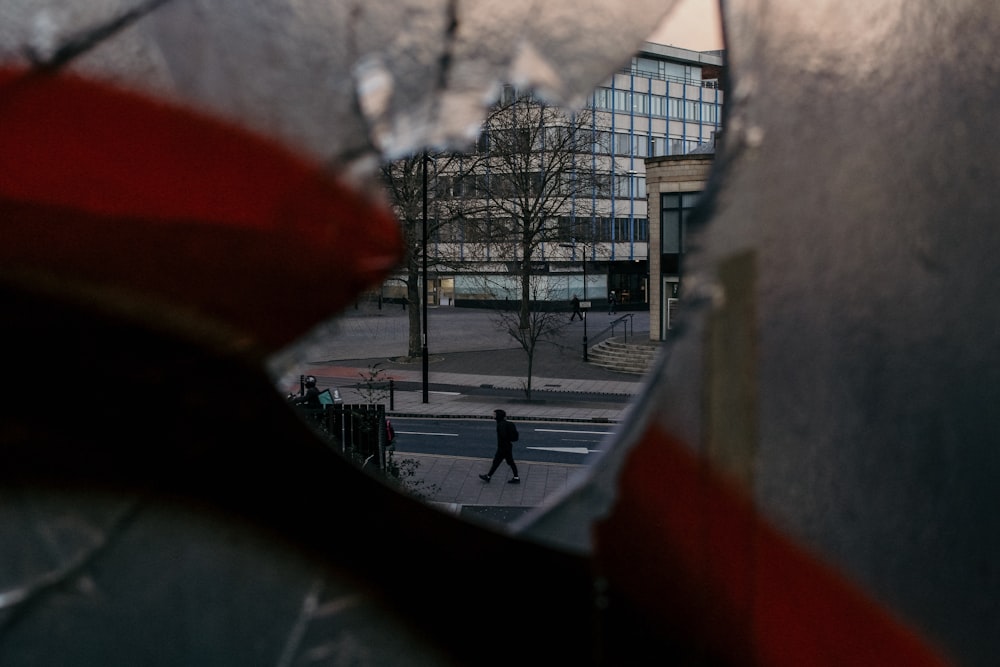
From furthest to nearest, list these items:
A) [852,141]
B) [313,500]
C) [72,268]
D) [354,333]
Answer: [354,333] → [852,141] → [313,500] → [72,268]

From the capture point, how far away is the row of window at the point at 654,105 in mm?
Result: 38844

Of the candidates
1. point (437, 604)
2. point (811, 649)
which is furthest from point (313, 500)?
point (811, 649)

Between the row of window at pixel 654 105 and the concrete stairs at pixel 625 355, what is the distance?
39.2 feet

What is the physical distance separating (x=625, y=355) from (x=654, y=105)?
17.6 meters

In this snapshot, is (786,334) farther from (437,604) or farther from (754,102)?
(437,604)

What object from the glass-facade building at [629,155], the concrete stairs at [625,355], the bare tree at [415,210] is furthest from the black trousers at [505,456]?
the glass-facade building at [629,155]

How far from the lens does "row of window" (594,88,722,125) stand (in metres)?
38.8

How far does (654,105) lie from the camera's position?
41.2 meters

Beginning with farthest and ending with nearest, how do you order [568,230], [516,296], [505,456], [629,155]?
1. [629,155]
2. [516,296]
3. [568,230]
4. [505,456]

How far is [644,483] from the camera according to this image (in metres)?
1.64

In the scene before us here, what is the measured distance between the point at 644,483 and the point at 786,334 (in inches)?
15.7

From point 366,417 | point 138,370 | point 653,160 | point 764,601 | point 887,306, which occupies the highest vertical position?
point 653,160

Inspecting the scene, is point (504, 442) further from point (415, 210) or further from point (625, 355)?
point (625, 355)

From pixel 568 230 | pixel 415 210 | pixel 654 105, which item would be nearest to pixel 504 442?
A: pixel 415 210
